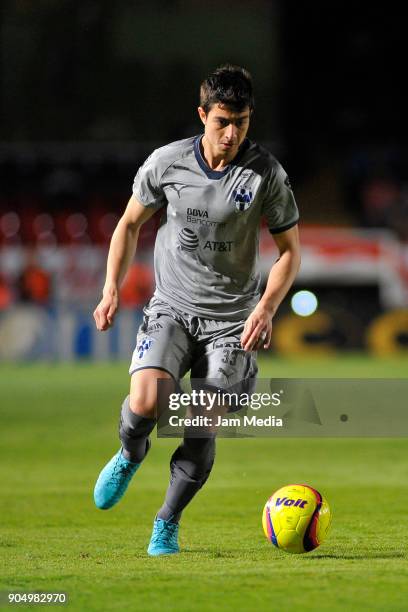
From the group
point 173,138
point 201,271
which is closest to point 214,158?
point 201,271

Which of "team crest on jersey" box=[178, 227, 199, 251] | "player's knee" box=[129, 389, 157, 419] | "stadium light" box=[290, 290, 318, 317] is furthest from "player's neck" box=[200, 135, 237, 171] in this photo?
"stadium light" box=[290, 290, 318, 317]

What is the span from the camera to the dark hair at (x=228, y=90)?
5707 millimetres

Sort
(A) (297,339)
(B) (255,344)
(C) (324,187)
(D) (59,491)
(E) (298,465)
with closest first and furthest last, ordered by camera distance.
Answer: (B) (255,344)
(D) (59,491)
(E) (298,465)
(A) (297,339)
(C) (324,187)

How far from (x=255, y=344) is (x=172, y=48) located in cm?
1829

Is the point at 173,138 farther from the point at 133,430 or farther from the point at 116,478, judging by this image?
the point at 133,430

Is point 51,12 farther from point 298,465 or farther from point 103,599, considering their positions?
point 103,599

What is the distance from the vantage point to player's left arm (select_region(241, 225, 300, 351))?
573 cm

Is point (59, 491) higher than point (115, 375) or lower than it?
higher

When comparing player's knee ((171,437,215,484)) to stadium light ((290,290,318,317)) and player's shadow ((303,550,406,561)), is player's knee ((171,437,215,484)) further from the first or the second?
stadium light ((290,290,318,317))

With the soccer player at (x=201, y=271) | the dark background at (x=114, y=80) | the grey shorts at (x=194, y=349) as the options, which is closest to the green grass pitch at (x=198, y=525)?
the soccer player at (x=201, y=271)

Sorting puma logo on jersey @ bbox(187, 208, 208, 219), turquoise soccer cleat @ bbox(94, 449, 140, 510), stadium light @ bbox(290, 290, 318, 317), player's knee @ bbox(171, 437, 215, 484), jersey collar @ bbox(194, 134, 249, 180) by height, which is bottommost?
stadium light @ bbox(290, 290, 318, 317)

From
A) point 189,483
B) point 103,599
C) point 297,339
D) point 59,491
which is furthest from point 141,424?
point 297,339

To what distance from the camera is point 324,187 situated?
85.3 ft

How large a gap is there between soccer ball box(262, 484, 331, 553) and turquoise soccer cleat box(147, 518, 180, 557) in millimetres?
451
